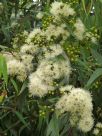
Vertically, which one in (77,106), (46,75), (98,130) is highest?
(46,75)

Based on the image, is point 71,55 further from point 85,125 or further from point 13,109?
point 13,109

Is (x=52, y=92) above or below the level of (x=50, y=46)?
below

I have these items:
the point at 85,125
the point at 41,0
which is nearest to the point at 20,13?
the point at 41,0

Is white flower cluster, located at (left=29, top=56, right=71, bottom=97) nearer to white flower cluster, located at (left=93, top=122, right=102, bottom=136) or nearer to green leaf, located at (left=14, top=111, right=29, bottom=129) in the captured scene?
white flower cluster, located at (left=93, top=122, right=102, bottom=136)

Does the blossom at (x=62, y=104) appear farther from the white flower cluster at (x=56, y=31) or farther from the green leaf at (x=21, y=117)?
the green leaf at (x=21, y=117)

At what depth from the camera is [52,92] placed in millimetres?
1995

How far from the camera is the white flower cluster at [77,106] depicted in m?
1.89

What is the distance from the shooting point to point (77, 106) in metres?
1.89

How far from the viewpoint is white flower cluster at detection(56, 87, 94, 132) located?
189 centimetres

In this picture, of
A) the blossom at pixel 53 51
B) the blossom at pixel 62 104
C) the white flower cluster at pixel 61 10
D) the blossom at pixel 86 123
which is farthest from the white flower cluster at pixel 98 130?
the white flower cluster at pixel 61 10

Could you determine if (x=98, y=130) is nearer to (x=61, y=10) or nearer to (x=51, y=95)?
(x=51, y=95)

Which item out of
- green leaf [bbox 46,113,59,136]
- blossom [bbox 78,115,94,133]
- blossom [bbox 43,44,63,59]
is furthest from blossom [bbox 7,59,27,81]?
blossom [bbox 78,115,94,133]

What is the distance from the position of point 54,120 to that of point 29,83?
20 centimetres

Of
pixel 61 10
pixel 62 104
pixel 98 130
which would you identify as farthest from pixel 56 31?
pixel 98 130
